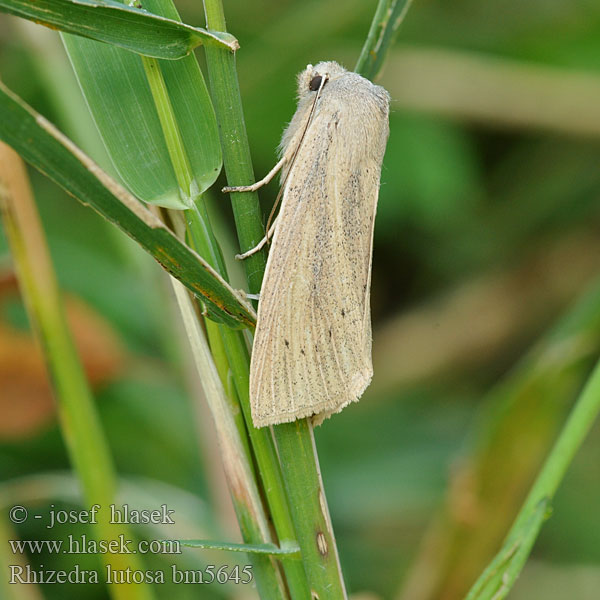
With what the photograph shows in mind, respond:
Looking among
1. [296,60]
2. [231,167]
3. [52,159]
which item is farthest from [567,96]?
[52,159]

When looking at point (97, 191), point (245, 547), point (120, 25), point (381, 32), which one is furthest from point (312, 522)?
point (381, 32)

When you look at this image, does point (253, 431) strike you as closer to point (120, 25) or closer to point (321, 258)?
point (321, 258)

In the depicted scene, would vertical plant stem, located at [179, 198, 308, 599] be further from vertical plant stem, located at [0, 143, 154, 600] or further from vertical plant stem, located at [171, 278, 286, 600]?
vertical plant stem, located at [0, 143, 154, 600]

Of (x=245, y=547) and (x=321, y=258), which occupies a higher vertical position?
(x=321, y=258)

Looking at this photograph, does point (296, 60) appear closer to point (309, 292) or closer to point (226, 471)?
point (309, 292)

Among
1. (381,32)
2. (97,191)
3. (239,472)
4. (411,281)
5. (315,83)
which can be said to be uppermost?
(411,281)
